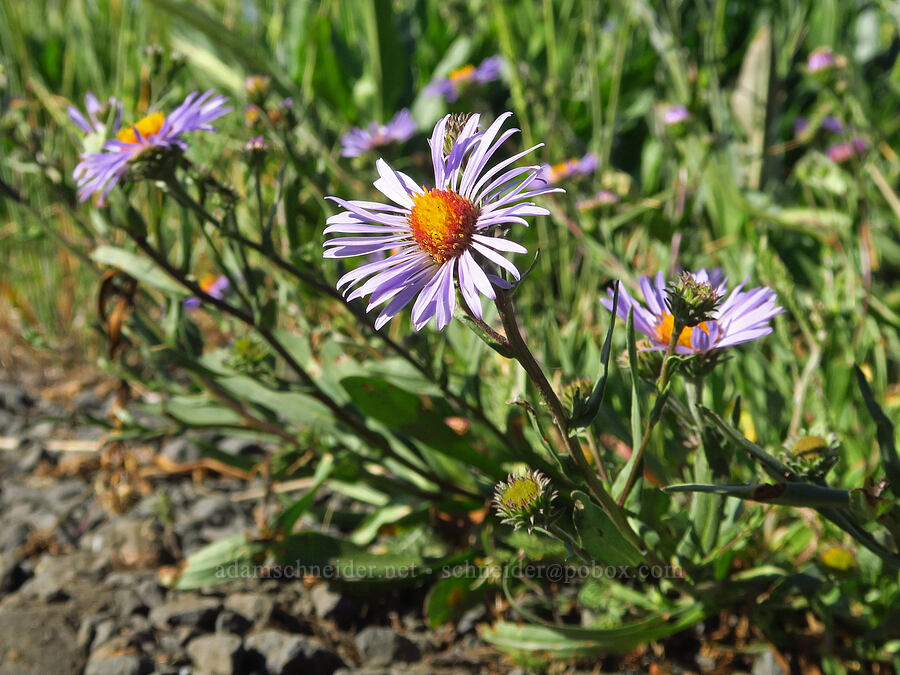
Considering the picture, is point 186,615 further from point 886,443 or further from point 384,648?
point 886,443

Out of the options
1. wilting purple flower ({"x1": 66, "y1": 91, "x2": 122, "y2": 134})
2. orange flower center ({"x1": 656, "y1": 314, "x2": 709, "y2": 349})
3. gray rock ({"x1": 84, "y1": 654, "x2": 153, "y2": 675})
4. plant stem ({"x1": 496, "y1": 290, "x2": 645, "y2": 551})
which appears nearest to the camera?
plant stem ({"x1": 496, "y1": 290, "x2": 645, "y2": 551})

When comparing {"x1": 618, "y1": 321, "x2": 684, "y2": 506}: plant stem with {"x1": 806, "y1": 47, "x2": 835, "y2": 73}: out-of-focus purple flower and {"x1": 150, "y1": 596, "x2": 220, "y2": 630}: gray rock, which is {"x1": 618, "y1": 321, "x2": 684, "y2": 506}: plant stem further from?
{"x1": 806, "y1": 47, "x2": 835, "y2": 73}: out-of-focus purple flower

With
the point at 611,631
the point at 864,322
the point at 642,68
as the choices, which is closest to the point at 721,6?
the point at 642,68

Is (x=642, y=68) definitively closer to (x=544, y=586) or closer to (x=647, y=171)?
(x=647, y=171)

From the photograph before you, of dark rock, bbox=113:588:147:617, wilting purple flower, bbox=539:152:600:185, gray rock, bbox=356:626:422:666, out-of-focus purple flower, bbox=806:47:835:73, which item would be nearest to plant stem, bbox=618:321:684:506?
gray rock, bbox=356:626:422:666

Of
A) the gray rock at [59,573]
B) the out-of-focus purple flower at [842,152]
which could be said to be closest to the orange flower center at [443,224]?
the gray rock at [59,573]

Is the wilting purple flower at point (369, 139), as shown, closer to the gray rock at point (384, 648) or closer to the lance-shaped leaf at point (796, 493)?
the gray rock at point (384, 648)
